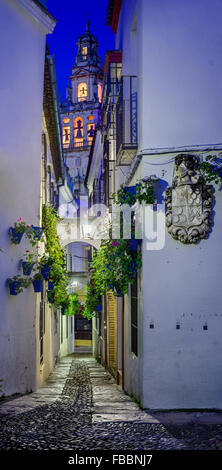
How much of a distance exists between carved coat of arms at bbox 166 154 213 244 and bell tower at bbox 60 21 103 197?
38.4 m

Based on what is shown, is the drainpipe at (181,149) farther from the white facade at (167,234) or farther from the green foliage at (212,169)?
the green foliage at (212,169)

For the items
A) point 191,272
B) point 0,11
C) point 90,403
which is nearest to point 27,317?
point 90,403

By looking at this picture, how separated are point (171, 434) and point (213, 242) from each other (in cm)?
313

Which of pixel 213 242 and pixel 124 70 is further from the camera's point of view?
pixel 124 70

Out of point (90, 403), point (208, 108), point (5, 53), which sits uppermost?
point (5, 53)

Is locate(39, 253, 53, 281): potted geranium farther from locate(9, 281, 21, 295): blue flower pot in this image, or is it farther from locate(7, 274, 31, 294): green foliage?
locate(9, 281, 21, 295): blue flower pot

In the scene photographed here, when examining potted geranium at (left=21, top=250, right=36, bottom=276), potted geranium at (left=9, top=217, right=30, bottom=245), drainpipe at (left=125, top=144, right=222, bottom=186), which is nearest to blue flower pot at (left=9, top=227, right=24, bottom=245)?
potted geranium at (left=9, top=217, right=30, bottom=245)

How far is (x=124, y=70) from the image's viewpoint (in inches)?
483

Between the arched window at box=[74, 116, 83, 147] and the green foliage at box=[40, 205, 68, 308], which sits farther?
the arched window at box=[74, 116, 83, 147]

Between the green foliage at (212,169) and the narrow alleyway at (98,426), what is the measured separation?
3688 mm

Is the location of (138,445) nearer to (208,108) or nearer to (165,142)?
(165,142)

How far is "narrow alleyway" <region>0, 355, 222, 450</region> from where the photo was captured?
6.00 metres

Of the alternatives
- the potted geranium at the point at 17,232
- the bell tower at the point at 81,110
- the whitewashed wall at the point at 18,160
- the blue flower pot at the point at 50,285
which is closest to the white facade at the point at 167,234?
the potted geranium at the point at 17,232
